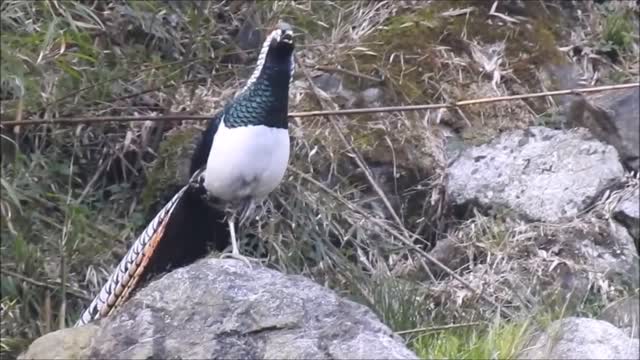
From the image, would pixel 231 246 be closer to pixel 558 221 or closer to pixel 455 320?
pixel 455 320

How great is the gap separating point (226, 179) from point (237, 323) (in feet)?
2.63

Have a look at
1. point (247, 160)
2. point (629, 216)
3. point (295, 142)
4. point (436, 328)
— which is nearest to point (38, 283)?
point (295, 142)

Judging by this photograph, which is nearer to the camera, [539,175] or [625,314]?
[625,314]

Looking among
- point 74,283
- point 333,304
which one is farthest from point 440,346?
point 74,283

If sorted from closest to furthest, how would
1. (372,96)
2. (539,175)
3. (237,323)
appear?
(237,323) < (539,175) < (372,96)

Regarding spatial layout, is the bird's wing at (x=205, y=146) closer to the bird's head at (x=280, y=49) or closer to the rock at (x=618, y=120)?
the bird's head at (x=280, y=49)

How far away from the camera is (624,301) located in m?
5.09

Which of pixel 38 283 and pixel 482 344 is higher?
pixel 482 344

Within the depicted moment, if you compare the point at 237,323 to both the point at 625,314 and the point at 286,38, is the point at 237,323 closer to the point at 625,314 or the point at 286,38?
the point at 286,38

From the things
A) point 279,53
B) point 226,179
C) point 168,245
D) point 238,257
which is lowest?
Answer: point 168,245

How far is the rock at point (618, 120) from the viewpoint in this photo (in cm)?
609

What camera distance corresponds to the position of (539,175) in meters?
5.95

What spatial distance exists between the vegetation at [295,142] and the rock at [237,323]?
3.49 feet

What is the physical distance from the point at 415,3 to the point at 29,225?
6.33 feet
